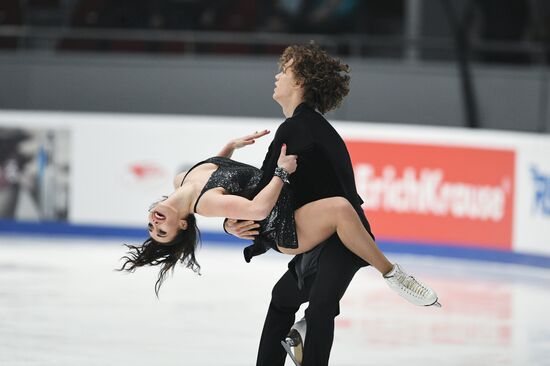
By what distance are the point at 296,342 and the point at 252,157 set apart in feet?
20.7

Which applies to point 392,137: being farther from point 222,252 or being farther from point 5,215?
point 5,215

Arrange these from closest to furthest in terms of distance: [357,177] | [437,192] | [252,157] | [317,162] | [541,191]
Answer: [317,162] < [541,191] < [437,192] < [357,177] < [252,157]

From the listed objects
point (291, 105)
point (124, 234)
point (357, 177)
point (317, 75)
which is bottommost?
point (124, 234)

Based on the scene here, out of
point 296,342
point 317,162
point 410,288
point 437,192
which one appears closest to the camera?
point 317,162

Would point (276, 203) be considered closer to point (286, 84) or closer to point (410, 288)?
point (286, 84)

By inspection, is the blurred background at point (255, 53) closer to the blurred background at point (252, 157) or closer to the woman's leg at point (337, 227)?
the blurred background at point (252, 157)

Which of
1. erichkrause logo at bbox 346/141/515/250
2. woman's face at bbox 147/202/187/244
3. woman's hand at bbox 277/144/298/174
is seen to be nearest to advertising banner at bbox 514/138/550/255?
erichkrause logo at bbox 346/141/515/250

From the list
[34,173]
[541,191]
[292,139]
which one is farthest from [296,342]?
[34,173]

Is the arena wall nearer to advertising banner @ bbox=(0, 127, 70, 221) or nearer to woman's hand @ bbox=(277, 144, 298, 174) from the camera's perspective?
advertising banner @ bbox=(0, 127, 70, 221)

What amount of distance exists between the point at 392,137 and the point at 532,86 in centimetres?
199

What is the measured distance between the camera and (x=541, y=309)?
26.7 feet

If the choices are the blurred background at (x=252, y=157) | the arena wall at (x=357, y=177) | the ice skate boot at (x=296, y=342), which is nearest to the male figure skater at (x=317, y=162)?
the ice skate boot at (x=296, y=342)

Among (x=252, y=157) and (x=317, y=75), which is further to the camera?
(x=252, y=157)

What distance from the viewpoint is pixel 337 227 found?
14.6 feet
